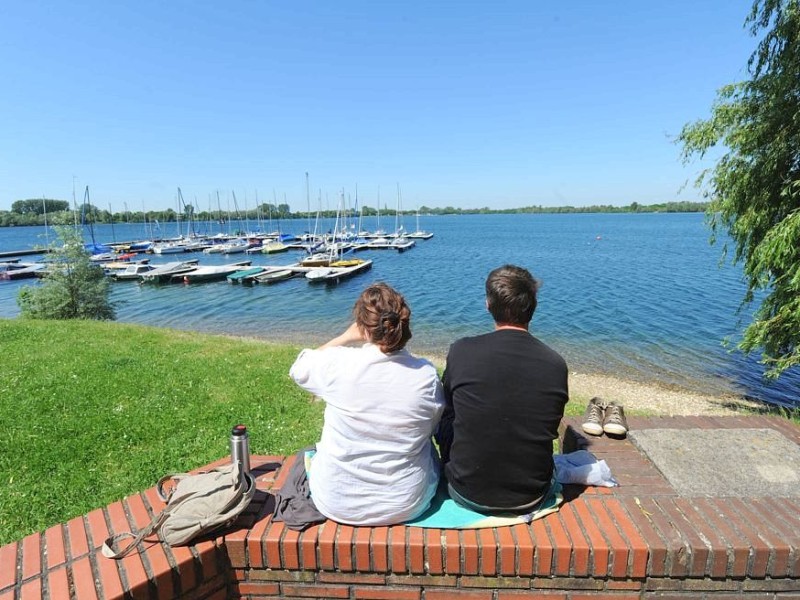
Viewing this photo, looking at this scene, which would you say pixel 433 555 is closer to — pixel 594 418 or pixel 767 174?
pixel 594 418

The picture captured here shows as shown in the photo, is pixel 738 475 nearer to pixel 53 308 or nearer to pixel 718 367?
pixel 718 367

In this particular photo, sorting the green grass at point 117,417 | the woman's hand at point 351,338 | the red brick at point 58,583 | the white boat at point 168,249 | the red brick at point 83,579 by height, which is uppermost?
the woman's hand at point 351,338

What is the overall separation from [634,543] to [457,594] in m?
0.82

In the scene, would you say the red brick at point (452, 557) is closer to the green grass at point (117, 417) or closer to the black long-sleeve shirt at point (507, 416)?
the black long-sleeve shirt at point (507, 416)

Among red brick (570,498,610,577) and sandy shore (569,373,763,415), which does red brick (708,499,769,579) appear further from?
sandy shore (569,373,763,415)

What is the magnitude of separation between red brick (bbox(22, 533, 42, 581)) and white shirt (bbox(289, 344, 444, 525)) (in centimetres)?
127

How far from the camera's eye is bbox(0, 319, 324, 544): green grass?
3.34 meters

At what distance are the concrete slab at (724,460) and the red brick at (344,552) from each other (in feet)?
5.78

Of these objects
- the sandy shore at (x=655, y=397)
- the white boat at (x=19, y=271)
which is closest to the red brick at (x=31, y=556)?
the sandy shore at (x=655, y=397)

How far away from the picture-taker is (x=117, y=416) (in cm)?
458

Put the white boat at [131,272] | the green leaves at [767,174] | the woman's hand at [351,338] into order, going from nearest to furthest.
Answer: the woman's hand at [351,338] < the green leaves at [767,174] < the white boat at [131,272]

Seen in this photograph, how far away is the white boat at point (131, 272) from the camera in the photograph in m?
33.7

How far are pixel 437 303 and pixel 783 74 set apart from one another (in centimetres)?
1748

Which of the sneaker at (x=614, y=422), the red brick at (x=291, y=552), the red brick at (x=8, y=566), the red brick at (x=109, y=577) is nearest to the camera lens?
the red brick at (x=109, y=577)
